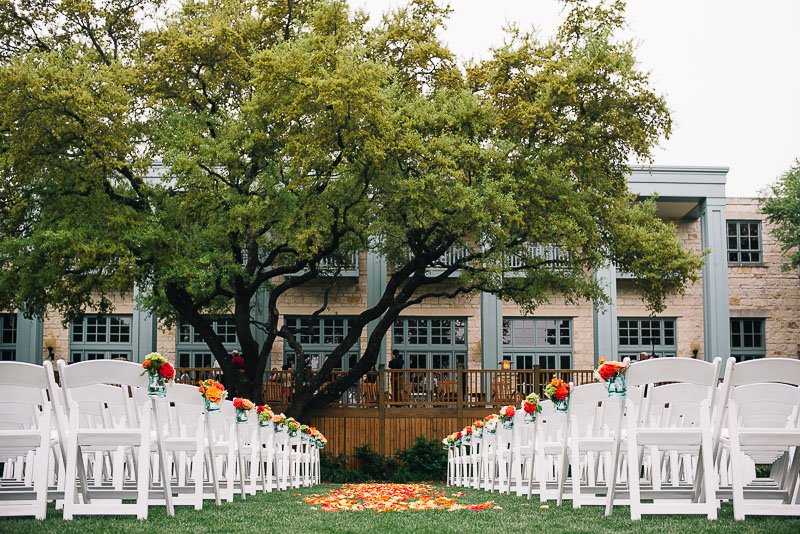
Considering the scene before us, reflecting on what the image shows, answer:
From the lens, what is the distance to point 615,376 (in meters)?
6.07

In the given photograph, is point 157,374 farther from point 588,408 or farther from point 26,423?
point 588,408

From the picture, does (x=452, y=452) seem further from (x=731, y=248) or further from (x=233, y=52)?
(x=731, y=248)

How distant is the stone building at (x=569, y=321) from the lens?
2750 centimetres

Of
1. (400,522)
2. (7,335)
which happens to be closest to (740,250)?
(7,335)

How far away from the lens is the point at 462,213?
17.7 meters

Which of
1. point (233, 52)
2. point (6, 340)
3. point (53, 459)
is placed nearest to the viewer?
point (53, 459)

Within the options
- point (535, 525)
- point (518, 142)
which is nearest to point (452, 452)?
point (518, 142)

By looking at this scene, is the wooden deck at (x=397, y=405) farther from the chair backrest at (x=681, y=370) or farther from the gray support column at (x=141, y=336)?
the chair backrest at (x=681, y=370)

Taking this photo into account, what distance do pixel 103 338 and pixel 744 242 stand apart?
2169 centimetres

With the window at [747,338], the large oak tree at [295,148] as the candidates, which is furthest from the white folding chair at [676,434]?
the window at [747,338]

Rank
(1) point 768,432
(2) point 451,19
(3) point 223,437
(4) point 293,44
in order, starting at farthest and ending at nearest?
(2) point 451,19
(4) point 293,44
(3) point 223,437
(1) point 768,432

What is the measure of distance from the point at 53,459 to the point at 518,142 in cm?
1383

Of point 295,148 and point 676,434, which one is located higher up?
point 295,148

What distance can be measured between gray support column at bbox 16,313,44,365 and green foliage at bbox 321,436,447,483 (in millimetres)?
11966
